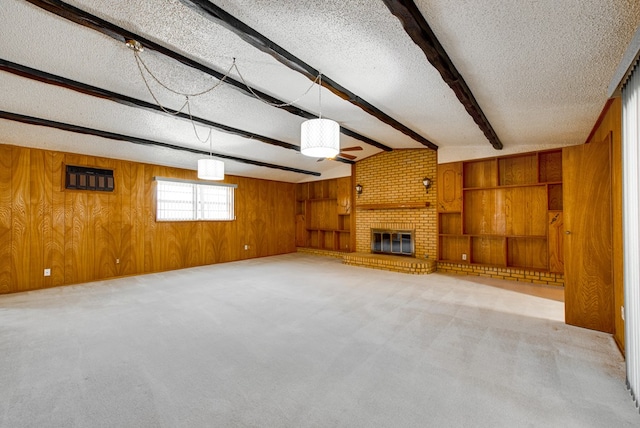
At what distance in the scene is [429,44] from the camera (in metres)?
2.28

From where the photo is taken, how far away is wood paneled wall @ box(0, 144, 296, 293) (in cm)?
466

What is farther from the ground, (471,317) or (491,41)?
(491,41)

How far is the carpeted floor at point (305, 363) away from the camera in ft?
5.79

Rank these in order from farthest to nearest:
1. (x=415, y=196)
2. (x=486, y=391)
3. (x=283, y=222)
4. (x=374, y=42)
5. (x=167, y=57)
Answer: (x=283, y=222), (x=415, y=196), (x=167, y=57), (x=374, y=42), (x=486, y=391)

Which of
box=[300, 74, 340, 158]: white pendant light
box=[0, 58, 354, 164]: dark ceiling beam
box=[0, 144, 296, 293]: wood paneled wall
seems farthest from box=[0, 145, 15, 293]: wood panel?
box=[300, 74, 340, 158]: white pendant light

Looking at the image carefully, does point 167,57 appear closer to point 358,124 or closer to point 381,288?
point 358,124

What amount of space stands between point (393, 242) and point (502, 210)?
244cm

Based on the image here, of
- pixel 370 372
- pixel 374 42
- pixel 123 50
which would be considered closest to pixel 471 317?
pixel 370 372

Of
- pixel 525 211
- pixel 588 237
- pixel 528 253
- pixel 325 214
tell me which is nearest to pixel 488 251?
pixel 528 253

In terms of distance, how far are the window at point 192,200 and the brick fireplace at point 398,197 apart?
3655 mm

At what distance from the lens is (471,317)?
3.39 meters

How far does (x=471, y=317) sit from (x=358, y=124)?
352cm

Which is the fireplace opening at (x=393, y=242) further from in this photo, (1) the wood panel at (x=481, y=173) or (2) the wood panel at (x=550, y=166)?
(2) the wood panel at (x=550, y=166)

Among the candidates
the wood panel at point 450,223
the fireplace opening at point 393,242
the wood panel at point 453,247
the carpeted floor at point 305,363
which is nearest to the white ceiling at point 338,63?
the wood panel at point 450,223
